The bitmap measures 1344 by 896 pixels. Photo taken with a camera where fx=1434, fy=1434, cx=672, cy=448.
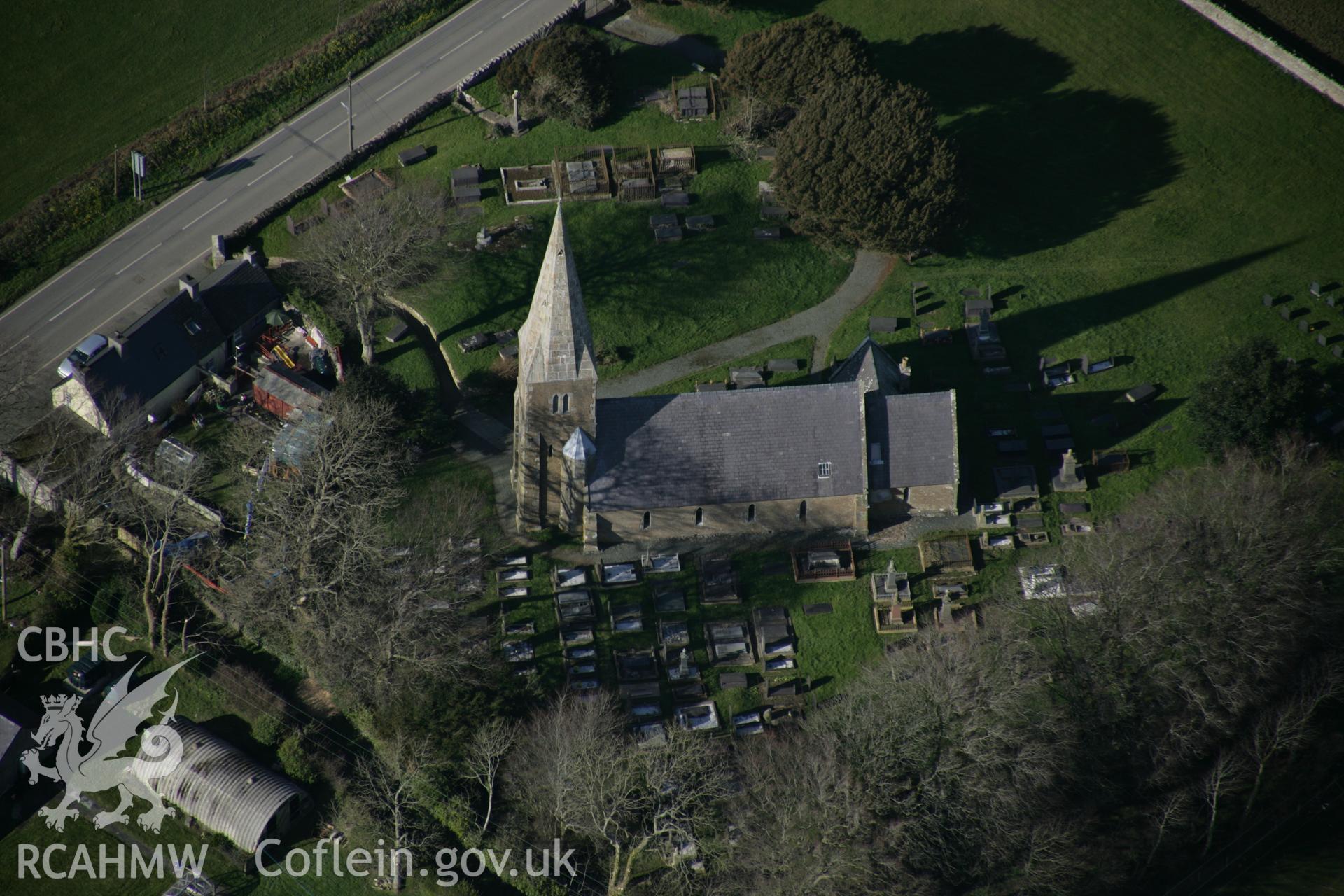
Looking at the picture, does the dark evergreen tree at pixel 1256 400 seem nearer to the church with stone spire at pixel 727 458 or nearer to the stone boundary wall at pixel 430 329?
the church with stone spire at pixel 727 458

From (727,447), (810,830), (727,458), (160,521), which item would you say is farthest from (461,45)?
(810,830)

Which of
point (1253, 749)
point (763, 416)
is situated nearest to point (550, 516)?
point (763, 416)

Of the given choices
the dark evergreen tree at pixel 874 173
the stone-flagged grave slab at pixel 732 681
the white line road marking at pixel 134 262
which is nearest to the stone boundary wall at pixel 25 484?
the white line road marking at pixel 134 262

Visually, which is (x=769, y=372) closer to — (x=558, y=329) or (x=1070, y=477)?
(x=1070, y=477)

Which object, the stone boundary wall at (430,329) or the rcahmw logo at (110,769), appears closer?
the rcahmw logo at (110,769)

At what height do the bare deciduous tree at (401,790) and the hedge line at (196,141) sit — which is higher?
the hedge line at (196,141)

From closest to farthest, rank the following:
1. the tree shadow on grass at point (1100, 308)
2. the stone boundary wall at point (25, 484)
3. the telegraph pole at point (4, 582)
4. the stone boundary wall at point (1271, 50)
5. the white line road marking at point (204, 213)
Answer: the telegraph pole at point (4, 582)
the stone boundary wall at point (25, 484)
the tree shadow on grass at point (1100, 308)
the white line road marking at point (204, 213)
the stone boundary wall at point (1271, 50)
